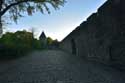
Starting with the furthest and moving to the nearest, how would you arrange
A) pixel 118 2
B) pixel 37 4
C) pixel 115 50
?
pixel 37 4, pixel 115 50, pixel 118 2

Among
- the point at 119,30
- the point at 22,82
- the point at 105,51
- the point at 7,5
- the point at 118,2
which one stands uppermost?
the point at 7,5

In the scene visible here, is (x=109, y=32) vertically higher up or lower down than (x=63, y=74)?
higher up

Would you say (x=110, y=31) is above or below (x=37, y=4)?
below

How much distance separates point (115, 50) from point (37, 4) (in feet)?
46.0

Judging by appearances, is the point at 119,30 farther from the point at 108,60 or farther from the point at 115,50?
the point at 108,60

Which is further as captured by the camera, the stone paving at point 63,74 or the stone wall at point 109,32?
the stone wall at point 109,32

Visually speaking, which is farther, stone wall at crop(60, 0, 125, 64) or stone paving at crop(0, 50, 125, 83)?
stone wall at crop(60, 0, 125, 64)

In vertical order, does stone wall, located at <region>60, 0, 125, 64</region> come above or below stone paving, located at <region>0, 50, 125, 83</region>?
above

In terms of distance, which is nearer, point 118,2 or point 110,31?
point 118,2

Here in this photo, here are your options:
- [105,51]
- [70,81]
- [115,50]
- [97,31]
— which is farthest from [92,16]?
[70,81]

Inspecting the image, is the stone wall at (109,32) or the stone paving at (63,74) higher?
the stone wall at (109,32)

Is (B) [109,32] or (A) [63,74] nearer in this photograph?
(A) [63,74]

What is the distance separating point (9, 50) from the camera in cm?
1873

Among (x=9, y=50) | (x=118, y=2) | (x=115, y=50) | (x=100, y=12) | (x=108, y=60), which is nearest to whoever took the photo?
(x=118, y=2)
